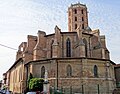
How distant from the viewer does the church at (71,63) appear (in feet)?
88.0

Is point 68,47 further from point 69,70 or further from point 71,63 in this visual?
point 69,70

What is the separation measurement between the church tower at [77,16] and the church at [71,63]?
1156 centimetres

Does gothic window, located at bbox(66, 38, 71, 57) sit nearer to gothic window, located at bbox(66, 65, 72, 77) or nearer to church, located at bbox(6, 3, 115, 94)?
church, located at bbox(6, 3, 115, 94)

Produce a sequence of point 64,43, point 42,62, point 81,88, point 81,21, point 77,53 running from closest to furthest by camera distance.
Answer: point 81,88 → point 42,62 → point 77,53 → point 64,43 → point 81,21

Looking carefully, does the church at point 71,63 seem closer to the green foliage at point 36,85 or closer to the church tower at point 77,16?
the green foliage at point 36,85

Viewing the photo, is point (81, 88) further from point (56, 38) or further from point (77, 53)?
point (56, 38)

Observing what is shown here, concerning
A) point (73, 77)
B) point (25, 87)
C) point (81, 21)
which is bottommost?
point (25, 87)

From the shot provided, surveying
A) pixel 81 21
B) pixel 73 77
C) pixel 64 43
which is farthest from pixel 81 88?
pixel 81 21

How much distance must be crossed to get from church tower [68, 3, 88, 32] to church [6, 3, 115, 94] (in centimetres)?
1156

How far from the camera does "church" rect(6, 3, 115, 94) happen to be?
26828 millimetres

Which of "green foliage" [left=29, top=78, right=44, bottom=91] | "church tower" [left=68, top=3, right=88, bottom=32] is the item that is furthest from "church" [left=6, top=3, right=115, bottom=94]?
"church tower" [left=68, top=3, right=88, bottom=32]

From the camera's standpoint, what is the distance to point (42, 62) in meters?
29.2

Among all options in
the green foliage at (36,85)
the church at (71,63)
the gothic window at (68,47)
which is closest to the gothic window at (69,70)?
the church at (71,63)

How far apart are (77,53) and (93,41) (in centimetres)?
612
